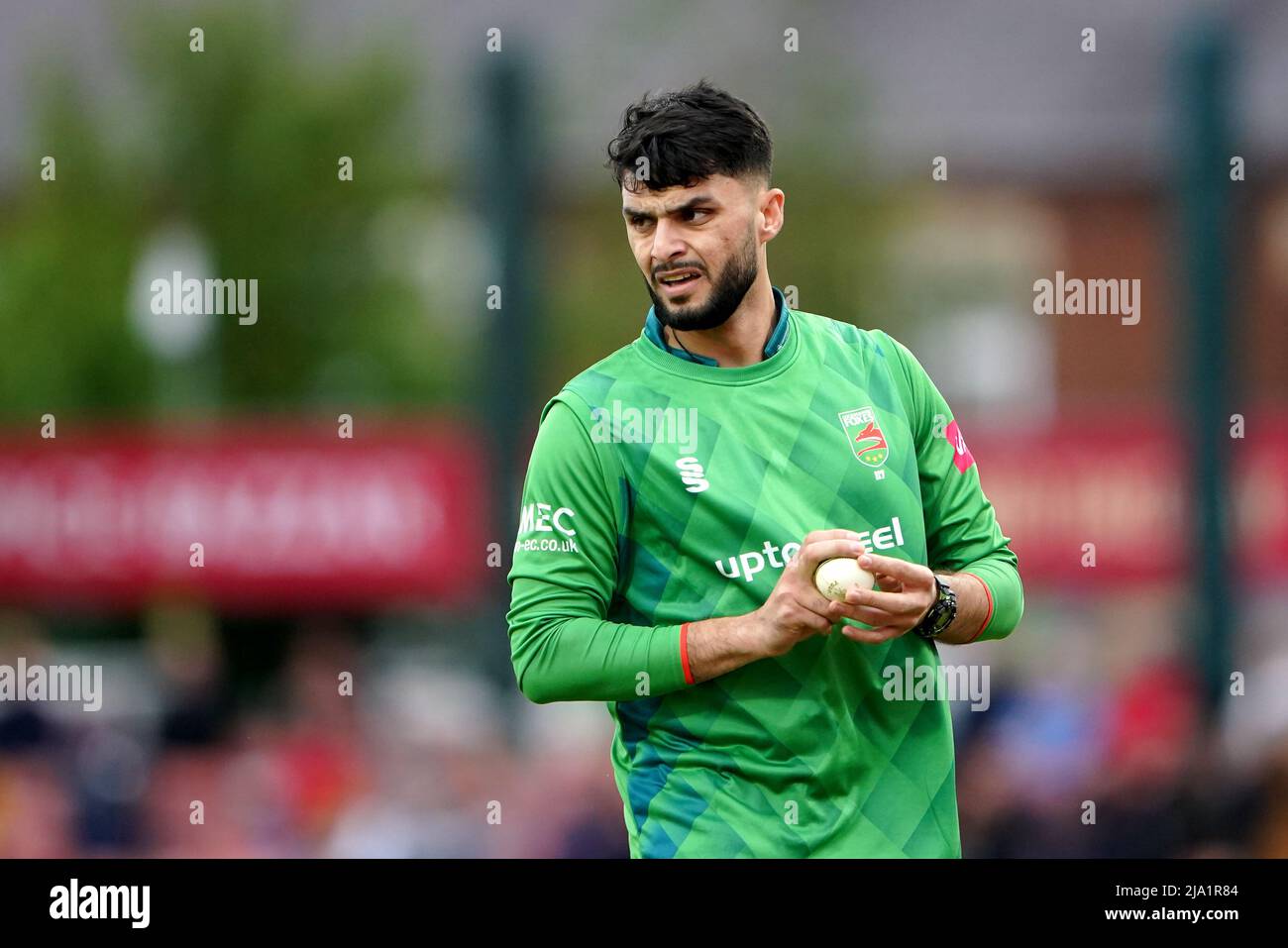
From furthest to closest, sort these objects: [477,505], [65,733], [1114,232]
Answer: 1. [1114,232]
2. [477,505]
3. [65,733]

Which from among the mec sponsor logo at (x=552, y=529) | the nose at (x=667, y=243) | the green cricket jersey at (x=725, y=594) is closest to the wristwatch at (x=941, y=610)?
the green cricket jersey at (x=725, y=594)

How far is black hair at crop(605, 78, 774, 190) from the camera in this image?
368 centimetres

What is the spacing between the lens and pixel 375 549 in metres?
13.5

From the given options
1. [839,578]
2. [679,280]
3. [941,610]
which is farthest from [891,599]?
[679,280]

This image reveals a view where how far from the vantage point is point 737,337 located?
3869 millimetres

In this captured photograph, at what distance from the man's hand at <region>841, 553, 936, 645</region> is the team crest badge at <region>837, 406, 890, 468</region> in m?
0.31

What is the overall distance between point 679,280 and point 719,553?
1.83ft

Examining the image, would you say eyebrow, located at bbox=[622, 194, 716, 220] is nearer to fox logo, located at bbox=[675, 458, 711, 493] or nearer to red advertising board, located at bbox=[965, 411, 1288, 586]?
fox logo, located at bbox=[675, 458, 711, 493]

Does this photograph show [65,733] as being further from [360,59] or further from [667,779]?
[360,59]

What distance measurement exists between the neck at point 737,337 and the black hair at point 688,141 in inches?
10.6

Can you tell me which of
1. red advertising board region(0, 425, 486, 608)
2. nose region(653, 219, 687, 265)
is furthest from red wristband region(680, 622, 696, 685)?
red advertising board region(0, 425, 486, 608)

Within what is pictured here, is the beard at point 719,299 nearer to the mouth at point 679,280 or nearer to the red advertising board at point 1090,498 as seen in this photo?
the mouth at point 679,280
